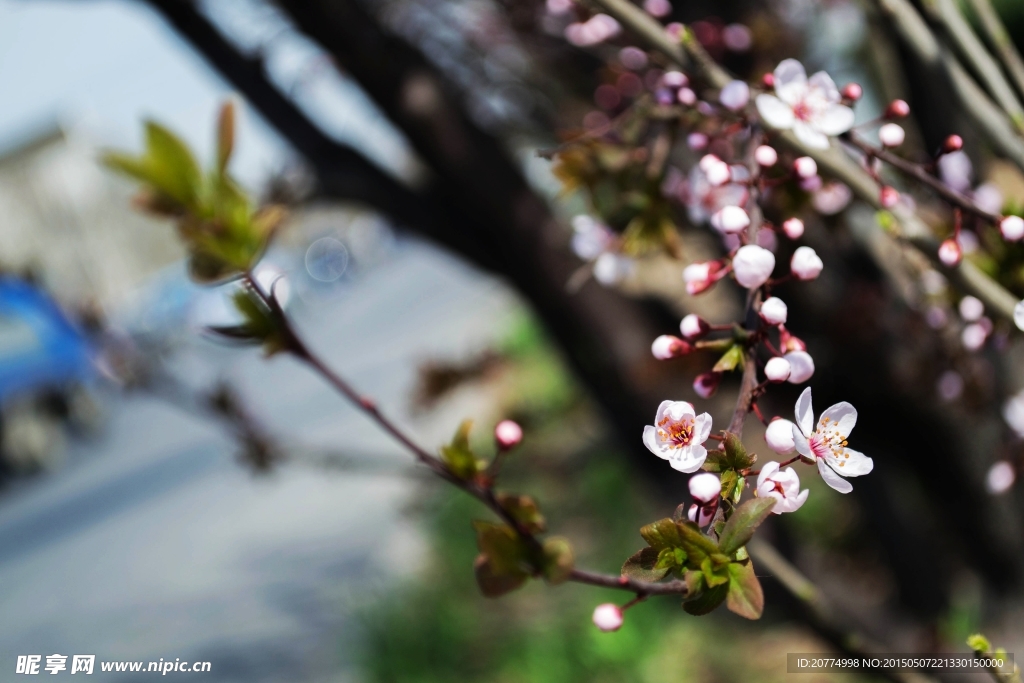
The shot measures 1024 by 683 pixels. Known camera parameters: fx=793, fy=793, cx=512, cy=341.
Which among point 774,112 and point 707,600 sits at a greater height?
point 774,112

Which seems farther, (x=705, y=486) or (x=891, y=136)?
(x=891, y=136)

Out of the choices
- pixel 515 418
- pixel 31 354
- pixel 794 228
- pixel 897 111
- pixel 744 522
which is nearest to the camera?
pixel 744 522


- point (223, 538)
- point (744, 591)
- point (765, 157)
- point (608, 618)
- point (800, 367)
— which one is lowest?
point (223, 538)

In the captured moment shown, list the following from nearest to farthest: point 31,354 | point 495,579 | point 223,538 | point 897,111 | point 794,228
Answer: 1. point 495,579
2. point 794,228
3. point 897,111
4. point 223,538
5. point 31,354

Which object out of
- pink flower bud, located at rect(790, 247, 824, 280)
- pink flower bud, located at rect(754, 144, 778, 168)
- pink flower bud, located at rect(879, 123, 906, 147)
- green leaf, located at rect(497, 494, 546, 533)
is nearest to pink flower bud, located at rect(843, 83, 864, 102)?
pink flower bud, located at rect(879, 123, 906, 147)

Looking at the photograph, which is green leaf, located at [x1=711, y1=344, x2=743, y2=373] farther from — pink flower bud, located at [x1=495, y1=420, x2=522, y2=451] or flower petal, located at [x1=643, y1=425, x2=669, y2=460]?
pink flower bud, located at [x1=495, y1=420, x2=522, y2=451]

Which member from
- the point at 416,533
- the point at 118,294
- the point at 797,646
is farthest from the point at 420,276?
the point at 118,294

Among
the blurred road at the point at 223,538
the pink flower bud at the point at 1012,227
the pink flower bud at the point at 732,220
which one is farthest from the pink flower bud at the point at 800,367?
the blurred road at the point at 223,538

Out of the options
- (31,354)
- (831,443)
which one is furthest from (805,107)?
(31,354)

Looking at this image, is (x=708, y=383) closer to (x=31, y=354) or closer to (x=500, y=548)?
(x=500, y=548)
